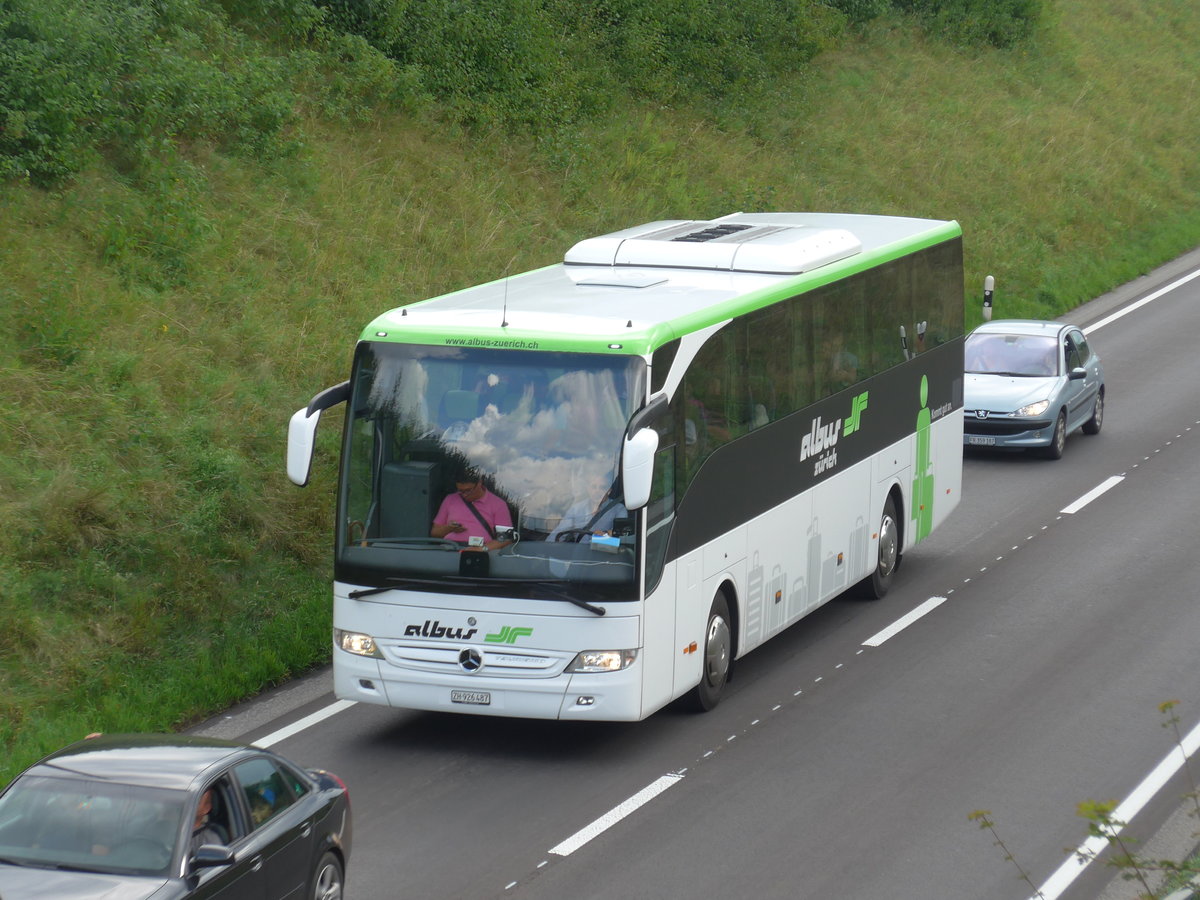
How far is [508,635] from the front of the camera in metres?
11.4

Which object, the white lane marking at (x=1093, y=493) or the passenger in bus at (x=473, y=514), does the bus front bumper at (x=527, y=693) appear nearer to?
the passenger in bus at (x=473, y=514)

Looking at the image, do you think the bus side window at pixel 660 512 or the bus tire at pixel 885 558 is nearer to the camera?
the bus side window at pixel 660 512

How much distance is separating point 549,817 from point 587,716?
0.86 m

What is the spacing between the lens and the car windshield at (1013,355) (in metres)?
23.5

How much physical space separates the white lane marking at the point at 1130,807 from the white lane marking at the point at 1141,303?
1975 cm

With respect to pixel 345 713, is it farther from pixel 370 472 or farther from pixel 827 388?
pixel 827 388

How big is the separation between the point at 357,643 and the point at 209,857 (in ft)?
14.1

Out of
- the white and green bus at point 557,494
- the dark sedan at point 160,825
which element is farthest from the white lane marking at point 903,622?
the dark sedan at point 160,825

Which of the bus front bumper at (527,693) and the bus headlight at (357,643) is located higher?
the bus headlight at (357,643)

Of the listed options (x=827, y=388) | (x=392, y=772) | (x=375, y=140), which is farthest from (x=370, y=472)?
(x=375, y=140)

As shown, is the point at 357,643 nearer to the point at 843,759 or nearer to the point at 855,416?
the point at 843,759

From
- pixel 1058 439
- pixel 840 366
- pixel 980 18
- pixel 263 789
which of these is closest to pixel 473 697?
pixel 263 789

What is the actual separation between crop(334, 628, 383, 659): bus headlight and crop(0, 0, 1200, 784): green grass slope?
5.29ft

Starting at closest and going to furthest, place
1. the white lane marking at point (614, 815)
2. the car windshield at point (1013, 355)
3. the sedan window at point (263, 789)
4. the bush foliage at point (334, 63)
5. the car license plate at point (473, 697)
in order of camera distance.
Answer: the sedan window at point (263, 789) → the white lane marking at point (614, 815) → the car license plate at point (473, 697) → the bush foliage at point (334, 63) → the car windshield at point (1013, 355)
